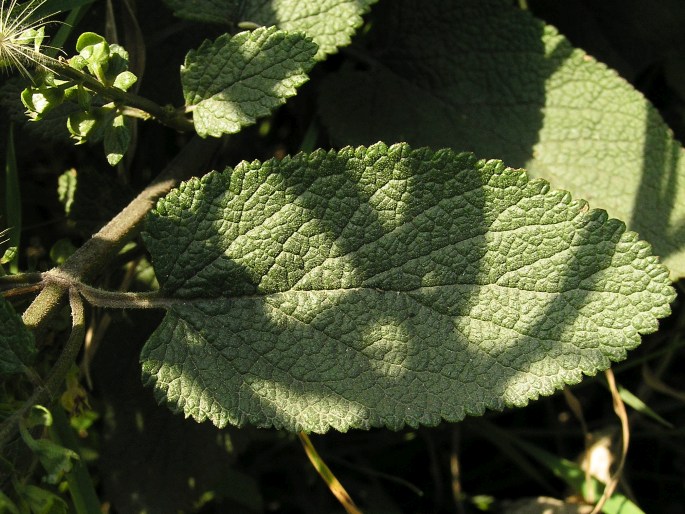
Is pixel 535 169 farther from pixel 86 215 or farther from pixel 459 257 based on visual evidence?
pixel 86 215

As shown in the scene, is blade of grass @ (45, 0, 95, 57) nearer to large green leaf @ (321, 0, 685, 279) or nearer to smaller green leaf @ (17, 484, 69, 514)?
large green leaf @ (321, 0, 685, 279)

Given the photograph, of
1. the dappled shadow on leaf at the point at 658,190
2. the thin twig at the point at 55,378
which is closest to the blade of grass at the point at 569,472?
the dappled shadow on leaf at the point at 658,190

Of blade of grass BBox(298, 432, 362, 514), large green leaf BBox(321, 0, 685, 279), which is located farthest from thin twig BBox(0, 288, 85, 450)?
large green leaf BBox(321, 0, 685, 279)

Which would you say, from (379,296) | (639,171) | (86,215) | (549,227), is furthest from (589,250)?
(86,215)

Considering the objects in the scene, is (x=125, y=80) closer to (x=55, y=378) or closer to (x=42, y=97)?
(x=42, y=97)

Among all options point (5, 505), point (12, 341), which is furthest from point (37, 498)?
point (12, 341)

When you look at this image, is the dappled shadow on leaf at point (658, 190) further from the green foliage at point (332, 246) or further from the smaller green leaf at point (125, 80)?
the smaller green leaf at point (125, 80)
